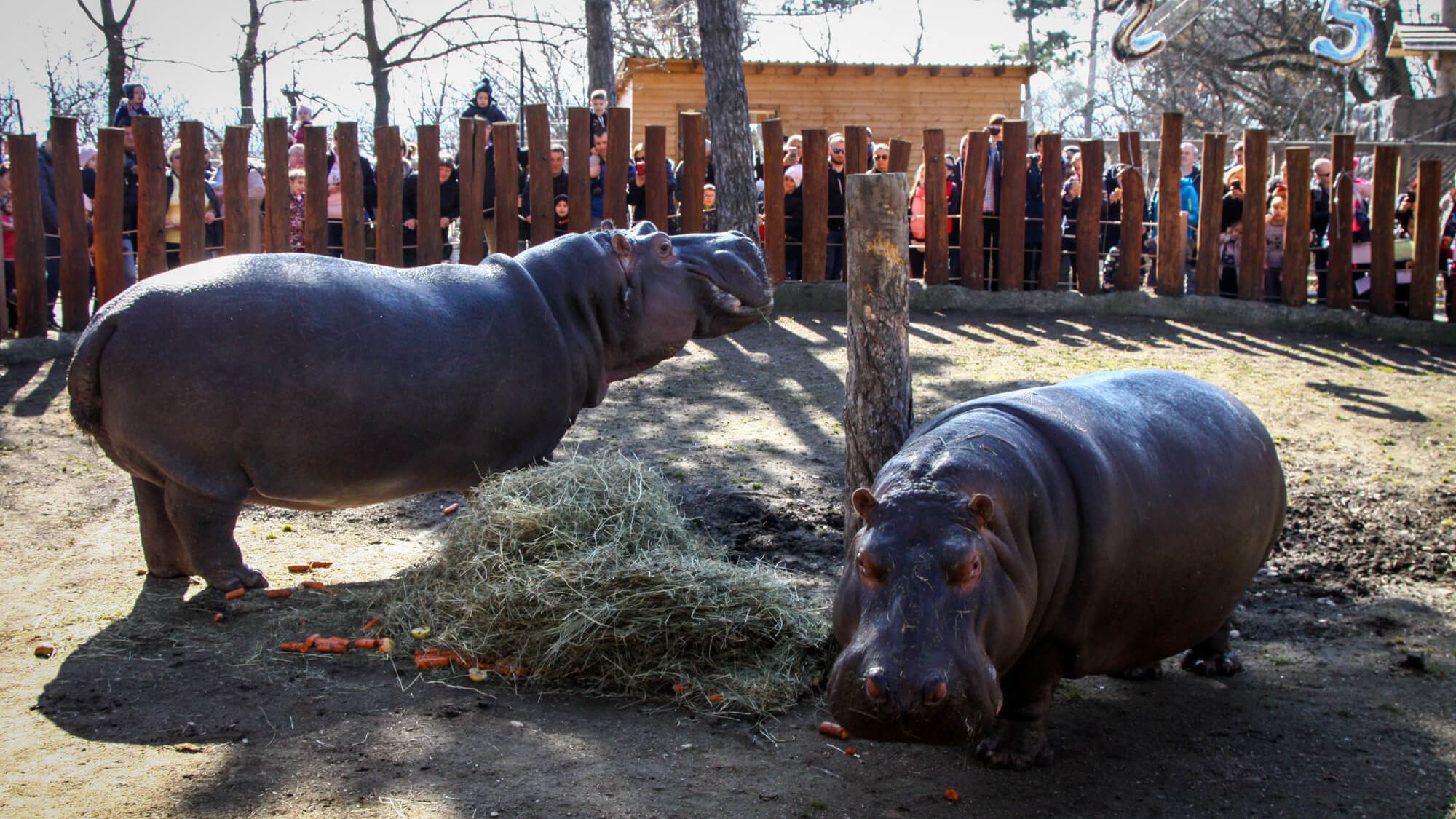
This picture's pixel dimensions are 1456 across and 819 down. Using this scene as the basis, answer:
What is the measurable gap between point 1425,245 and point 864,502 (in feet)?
31.8

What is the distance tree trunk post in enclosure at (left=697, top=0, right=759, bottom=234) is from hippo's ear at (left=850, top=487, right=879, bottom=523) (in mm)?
7789

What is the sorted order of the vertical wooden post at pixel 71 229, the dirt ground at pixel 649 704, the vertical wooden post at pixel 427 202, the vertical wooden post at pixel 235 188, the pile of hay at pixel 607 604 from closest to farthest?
1. the dirt ground at pixel 649 704
2. the pile of hay at pixel 607 604
3. the vertical wooden post at pixel 71 229
4. the vertical wooden post at pixel 235 188
5. the vertical wooden post at pixel 427 202

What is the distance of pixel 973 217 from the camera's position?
38.5 ft

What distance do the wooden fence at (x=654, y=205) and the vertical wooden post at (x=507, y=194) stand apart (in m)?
0.01

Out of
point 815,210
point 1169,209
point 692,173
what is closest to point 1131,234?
point 1169,209

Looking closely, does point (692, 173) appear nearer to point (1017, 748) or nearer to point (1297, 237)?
point (1297, 237)

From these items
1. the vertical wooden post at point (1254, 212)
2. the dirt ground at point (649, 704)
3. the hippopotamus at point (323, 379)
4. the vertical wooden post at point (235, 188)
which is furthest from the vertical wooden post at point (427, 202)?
the vertical wooden post at point (1254, 212)

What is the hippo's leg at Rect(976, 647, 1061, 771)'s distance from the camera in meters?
3.90

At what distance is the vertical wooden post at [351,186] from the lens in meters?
10.7

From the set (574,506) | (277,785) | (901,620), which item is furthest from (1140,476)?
(277,785)

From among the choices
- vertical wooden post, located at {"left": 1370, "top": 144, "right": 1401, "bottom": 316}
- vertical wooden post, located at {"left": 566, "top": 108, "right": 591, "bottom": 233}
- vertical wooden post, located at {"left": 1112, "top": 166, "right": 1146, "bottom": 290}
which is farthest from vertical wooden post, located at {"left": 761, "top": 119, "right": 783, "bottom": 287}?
vertical wooden post, located at {"left": 1370, "top": 144, "right": 1401, "bottom": 316}

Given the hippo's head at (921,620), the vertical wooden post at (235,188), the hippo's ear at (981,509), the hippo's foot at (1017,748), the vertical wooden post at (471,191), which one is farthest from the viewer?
the vertical wooden post at (471,191)

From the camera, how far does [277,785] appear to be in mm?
3629

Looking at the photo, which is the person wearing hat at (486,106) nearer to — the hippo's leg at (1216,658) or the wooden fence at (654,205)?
the wooden fence at (654,205)
